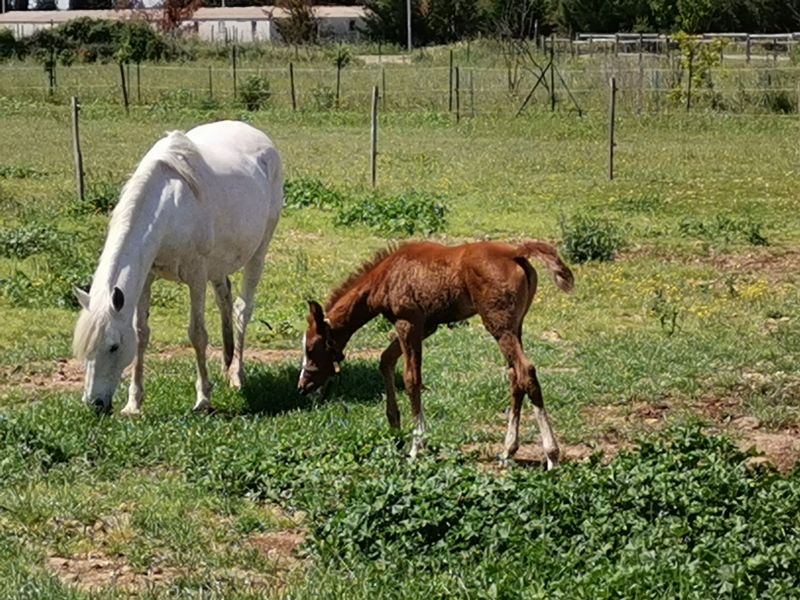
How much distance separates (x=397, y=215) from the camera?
18500 millimetres

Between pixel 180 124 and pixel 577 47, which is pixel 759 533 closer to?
pixel 180 124

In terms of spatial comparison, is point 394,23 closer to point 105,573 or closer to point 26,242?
point 26,242

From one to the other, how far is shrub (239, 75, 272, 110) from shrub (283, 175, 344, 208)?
721 inches

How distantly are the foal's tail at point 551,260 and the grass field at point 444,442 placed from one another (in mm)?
1062

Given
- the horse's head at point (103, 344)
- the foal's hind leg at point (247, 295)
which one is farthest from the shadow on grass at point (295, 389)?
the horse's head at point (103, 344)

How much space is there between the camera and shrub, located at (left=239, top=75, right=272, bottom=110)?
38.8 meters

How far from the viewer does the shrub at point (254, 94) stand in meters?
38.8

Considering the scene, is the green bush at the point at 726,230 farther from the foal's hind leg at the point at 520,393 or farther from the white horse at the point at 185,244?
the foal's hind leg at the point at 520,393

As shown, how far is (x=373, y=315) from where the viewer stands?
29.2 feet

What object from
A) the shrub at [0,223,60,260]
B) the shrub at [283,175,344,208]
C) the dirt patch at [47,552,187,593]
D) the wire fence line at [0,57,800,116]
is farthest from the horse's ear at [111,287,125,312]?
the wire fence line at [0,57,800,116]

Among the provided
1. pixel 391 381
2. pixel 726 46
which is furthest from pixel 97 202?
pixel 726 46

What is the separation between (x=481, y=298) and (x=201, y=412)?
2536 millimetres

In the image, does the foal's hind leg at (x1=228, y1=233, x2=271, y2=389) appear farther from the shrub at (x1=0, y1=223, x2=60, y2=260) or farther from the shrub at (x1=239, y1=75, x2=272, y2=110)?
the shrub at (x1=239, y1=75, x2=272, y2=110)

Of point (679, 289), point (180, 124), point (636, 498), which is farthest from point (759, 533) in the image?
point (180, 124)
